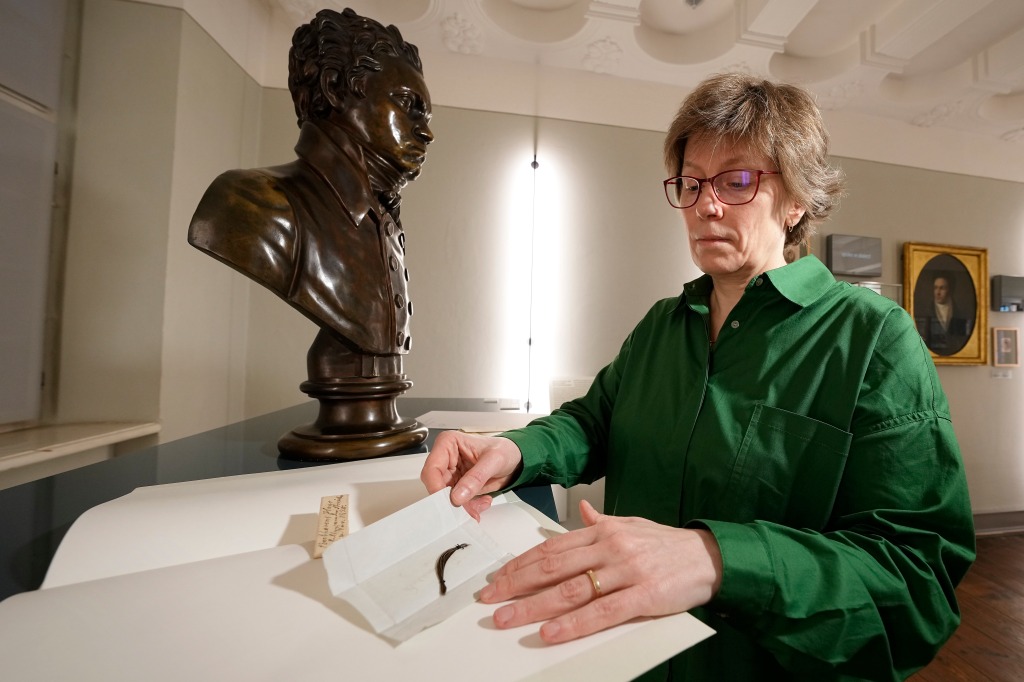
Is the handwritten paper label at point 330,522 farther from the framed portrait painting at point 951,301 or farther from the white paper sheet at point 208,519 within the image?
the framed portrait painting at point 951,301

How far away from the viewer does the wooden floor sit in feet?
6.07

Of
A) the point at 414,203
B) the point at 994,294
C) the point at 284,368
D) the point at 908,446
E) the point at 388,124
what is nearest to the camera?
the point at 908,446

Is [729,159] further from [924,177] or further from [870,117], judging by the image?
[924,177]

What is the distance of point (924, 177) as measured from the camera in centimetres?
352

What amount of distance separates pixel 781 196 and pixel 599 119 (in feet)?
8.27

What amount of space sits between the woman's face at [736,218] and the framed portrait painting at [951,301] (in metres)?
3.67

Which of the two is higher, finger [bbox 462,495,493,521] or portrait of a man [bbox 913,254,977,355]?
portrait of a man [bbox 913,254,977,355]

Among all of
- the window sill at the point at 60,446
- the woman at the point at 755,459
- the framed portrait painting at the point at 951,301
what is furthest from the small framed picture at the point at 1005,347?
the window sill at the point at 60,446

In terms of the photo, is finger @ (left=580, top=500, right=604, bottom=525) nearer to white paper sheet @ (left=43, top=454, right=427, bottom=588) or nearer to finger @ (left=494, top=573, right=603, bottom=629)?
finger @ (left=494, top=573, right=603, bottom=629)

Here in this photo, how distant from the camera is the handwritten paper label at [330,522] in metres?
0.48

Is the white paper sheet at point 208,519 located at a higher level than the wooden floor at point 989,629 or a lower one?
higher

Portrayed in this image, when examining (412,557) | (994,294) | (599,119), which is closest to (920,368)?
(412,557)

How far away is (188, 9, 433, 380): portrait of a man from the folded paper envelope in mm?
543

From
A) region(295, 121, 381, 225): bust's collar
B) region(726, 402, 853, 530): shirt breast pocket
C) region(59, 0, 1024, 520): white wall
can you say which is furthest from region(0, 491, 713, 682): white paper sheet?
region(59, 0, 1024, 520): white wall
